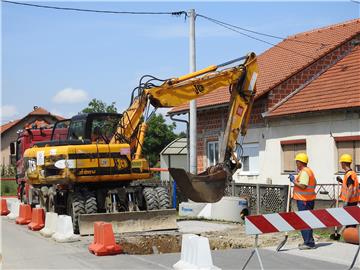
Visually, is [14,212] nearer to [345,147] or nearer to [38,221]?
[38,221]

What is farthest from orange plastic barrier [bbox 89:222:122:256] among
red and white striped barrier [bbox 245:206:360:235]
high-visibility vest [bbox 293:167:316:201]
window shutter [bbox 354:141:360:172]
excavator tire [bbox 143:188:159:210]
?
window shutter [bbox 354:141:360:172]

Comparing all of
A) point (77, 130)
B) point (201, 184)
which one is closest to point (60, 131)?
point (77, 130)

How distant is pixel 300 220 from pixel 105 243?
13.6ft

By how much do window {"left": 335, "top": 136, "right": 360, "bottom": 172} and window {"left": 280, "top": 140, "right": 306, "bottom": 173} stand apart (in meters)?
1.54

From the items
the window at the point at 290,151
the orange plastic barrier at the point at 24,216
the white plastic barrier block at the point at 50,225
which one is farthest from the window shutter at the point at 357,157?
the orange plastic barrier at the point at 24,216

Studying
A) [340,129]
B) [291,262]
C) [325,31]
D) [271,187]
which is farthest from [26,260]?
[325,31]

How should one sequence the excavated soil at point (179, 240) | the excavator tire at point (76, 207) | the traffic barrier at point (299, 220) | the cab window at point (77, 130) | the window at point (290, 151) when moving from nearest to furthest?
the traffic barrier at point (299, 220) → the excavated soil at point (179, 240) → the excavator tire at point (76, 207) → the cab window at point (77, 130) → the window at point (290, 151)

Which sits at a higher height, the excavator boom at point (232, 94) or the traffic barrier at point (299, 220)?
the excavator boom at point (232, 94)

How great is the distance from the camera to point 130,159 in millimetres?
15695

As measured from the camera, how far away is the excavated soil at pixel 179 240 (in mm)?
12520

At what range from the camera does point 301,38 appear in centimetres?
2648

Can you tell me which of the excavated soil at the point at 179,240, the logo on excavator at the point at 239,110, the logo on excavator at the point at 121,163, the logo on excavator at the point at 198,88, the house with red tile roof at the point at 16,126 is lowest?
the excavated soil at the point at 179,240

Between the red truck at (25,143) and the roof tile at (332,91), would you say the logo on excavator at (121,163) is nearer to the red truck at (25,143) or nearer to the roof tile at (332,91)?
the roof tile at (332,91)

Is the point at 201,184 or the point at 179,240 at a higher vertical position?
the point at 201,184
